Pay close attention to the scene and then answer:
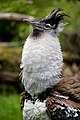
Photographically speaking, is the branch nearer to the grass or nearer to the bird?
the grass

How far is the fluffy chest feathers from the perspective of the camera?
3.81m

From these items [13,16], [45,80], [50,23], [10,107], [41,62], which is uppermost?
[50,23]

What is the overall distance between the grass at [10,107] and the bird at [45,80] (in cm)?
404

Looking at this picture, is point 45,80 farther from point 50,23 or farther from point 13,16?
point 13,16

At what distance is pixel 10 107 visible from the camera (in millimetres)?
8797

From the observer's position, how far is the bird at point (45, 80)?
376 centimetres

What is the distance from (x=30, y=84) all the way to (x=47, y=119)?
30 centimetres

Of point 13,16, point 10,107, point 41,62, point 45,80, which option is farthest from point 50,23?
point 10,107

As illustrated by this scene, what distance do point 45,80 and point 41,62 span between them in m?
0.14

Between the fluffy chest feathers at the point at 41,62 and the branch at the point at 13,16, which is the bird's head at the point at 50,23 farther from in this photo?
the branch at the point at 13,16

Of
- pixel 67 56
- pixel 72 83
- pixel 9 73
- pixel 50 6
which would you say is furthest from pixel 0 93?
pixel 72 83

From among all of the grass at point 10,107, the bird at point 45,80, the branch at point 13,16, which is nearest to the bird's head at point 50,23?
the bird at point 45,80

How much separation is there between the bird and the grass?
4.04 meters

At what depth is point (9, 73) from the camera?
33.6ft
